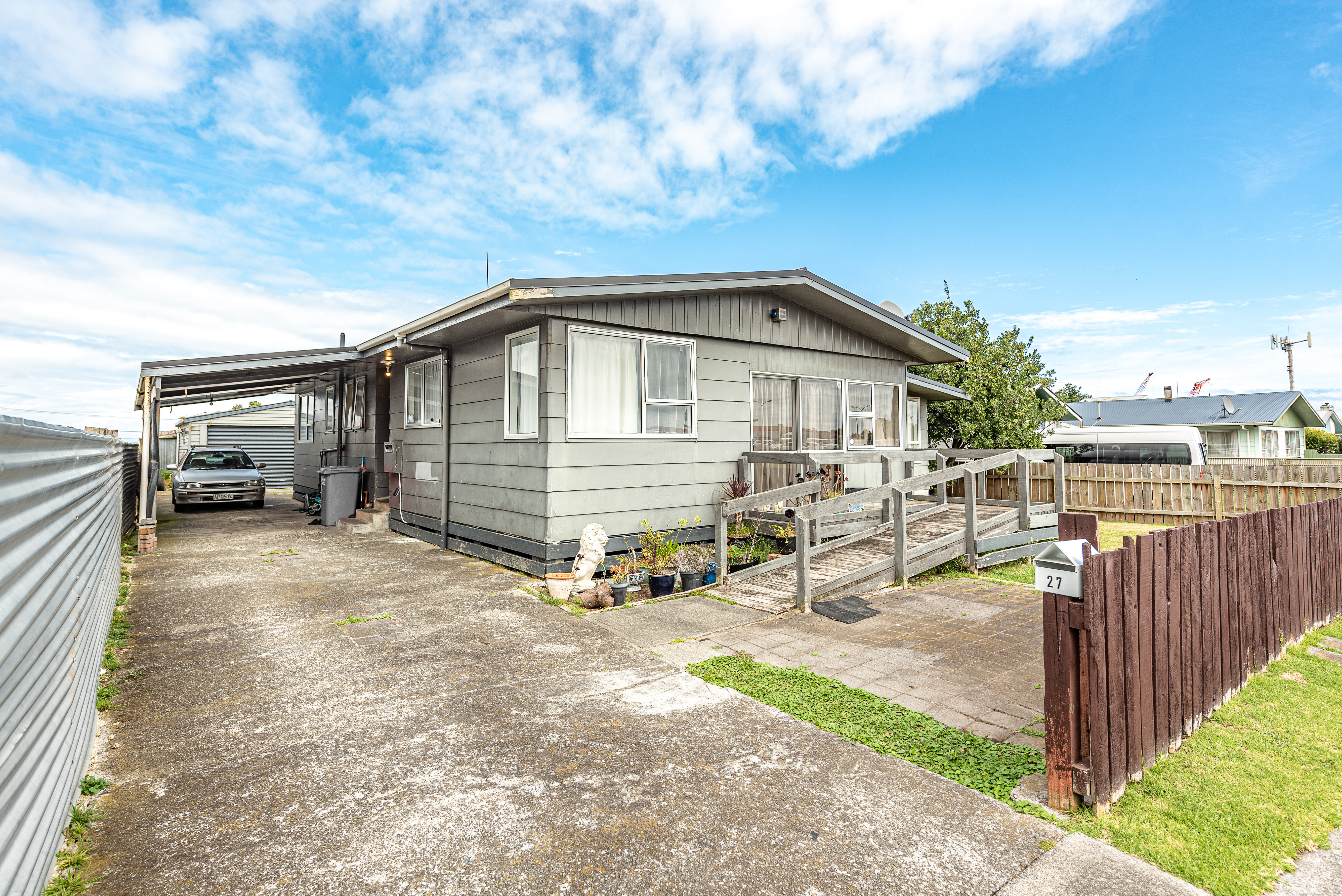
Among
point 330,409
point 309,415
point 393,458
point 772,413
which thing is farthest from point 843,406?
point 309,415

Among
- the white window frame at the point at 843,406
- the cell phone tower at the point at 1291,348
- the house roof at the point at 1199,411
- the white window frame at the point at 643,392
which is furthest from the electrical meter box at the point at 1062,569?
the cell phone tower at the point at 1291,348

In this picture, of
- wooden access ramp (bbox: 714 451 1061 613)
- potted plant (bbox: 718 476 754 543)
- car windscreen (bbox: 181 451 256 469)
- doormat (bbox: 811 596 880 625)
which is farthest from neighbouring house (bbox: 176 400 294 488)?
doormat (bbox: 811 596 880 625)

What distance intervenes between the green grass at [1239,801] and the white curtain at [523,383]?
6.35 m

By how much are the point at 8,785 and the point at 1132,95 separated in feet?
68.8

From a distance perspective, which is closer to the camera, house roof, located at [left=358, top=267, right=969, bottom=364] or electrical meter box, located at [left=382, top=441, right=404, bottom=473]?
house roof, located at [left=358, top=267, right=969, bottom=364]

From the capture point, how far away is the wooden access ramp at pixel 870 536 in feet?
20.9

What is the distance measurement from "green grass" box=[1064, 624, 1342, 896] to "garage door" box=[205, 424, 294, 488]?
87.8ft

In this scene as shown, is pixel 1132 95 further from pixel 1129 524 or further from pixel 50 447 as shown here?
pixel 50 447

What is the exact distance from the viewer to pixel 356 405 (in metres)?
13.6

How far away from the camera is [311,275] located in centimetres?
2489

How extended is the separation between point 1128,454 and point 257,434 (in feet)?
105

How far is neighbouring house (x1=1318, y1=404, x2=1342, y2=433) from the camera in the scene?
30139 mm

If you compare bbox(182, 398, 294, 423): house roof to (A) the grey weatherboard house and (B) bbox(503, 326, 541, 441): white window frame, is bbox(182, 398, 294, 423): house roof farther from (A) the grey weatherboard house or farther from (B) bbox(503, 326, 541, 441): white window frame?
(B) bbox(503, 326, 541, 441): white window frame

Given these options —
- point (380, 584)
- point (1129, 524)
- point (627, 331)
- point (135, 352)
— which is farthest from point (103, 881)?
point (135, 352)
